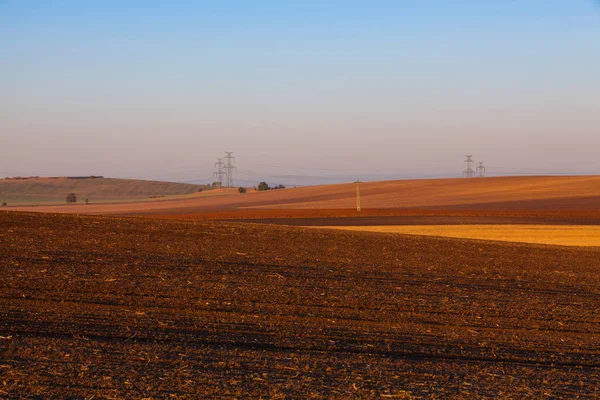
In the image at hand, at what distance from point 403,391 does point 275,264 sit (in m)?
8.56

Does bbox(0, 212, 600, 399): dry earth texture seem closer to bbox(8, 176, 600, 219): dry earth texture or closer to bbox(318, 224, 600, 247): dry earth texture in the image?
bbox(318, 224, 600, 247): dry earth texture

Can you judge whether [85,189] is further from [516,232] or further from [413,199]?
[516,232]

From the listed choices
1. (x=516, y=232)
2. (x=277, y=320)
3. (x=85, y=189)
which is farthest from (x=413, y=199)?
(x=85, y=189)

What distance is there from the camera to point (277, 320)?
33.1ft

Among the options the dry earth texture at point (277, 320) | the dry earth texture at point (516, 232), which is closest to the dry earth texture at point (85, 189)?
the dry earth texture at point (516, 232)

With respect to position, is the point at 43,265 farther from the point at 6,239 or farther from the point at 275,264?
the point at 275,264

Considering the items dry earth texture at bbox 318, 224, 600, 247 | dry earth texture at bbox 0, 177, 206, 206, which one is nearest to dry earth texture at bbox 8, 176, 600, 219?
dry earth texture at bbox 318, 224, 600, 247

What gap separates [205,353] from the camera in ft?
26.5

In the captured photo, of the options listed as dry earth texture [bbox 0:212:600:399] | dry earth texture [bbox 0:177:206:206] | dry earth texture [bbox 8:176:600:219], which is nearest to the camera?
dry earth texture [bbox 0:212:600:399]

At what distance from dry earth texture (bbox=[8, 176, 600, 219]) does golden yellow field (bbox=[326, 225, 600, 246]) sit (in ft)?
45.5

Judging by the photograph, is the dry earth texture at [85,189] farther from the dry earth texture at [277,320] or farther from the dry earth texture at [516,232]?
the dry earth texture at [277,320]

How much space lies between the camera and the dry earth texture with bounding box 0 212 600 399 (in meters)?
7.09

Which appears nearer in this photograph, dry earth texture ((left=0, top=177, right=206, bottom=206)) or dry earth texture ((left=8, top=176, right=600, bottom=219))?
dry earth texture ((left=8, top=176, right=600, bottom=219))

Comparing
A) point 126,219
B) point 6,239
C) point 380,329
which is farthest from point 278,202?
point 380,329
